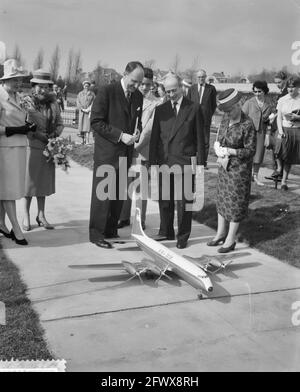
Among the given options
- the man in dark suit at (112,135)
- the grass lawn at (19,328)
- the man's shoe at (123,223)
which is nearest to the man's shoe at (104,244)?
the man in dark suit at (112,135)

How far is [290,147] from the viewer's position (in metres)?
8.00

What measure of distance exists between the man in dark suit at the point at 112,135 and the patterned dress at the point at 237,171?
99cm

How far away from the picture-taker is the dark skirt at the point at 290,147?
7996 mm

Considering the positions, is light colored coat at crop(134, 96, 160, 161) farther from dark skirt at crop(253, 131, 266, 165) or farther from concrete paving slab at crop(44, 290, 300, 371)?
dark skirt at crop(253, 131, 266, 165)

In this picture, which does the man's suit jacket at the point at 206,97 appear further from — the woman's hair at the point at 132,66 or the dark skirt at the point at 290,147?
the woman's hair at the point at 132,66

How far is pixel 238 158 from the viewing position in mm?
5355

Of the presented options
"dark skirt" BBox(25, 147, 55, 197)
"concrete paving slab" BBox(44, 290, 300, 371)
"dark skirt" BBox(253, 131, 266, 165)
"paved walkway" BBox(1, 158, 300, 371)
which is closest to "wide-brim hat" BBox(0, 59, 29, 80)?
"dark skirt" BBox(25, 147, 55, 197)

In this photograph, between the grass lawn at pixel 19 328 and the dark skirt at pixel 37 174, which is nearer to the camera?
the grass lawn at pixel 19 328

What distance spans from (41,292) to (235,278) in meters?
1.71

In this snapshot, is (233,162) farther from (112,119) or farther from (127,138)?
(112,119)
